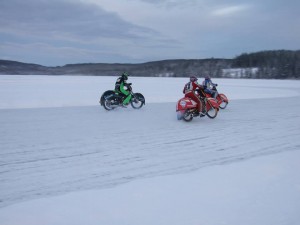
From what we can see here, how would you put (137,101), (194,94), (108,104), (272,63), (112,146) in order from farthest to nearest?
(272,63) < (137,101) < (108,104) < (194,94) < (112,146)

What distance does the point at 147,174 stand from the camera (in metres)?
5.09

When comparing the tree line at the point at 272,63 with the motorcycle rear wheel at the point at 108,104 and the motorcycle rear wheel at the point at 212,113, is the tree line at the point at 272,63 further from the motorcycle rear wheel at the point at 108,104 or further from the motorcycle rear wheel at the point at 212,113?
the motorcycle rear wheel at the point at 108,104

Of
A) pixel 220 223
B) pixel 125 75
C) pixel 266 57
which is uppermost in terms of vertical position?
pixel 266 57

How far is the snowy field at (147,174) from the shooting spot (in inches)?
147

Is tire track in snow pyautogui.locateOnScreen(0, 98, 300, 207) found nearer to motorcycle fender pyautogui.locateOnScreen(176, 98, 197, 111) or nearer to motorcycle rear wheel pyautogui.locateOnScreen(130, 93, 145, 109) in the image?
motorcycle fender pyautogui.locateOnScreen(176, 98, 197, 111)

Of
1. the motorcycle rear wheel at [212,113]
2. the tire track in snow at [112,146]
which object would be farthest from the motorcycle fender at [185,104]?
the motorcycle rear wheel at [212,113]

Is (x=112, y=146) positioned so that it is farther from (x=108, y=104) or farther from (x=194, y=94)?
(x=108, y=104)

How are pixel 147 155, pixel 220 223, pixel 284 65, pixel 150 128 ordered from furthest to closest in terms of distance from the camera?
pixel 284 65 → pixel 150 128 → pixel 147 155 → pixel 220 223

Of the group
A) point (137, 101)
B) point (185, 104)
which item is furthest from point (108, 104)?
point (185, 104)

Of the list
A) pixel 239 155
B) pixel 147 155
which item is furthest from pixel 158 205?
pixel 239 155

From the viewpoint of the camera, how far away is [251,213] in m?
3.77

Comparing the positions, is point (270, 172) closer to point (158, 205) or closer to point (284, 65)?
point (158, 205)

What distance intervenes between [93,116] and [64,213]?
24.1ft

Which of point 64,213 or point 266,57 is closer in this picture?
point 64,213
